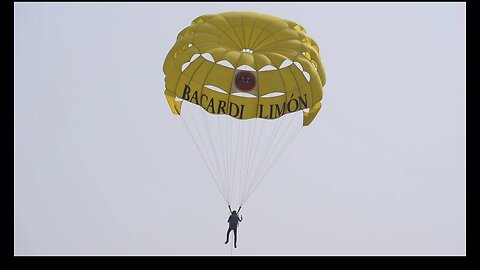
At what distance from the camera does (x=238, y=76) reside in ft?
71.7

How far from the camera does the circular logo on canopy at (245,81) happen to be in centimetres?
2180

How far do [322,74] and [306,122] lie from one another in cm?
163

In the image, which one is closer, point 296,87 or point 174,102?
point 296,87

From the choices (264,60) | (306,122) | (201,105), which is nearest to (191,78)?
(201,105)

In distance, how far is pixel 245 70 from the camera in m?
21.8

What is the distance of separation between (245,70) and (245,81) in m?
0.33

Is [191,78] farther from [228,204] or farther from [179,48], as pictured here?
[228,204]

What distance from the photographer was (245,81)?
21.8m

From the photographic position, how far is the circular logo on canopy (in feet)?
71.5

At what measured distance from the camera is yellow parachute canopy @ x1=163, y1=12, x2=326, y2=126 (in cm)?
2183
